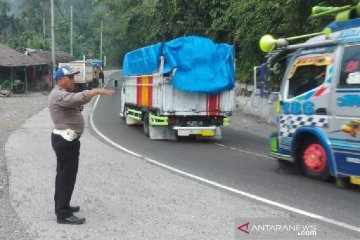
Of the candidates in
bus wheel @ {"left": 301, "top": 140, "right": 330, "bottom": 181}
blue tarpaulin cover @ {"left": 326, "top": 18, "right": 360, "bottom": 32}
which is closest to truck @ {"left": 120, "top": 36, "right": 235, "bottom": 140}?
bus wheel @ {"left": 301, "top": 140, "right": 330, "bottom": 181}

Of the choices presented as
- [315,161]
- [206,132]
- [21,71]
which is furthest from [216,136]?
[21,71]

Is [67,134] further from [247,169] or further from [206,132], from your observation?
[206,132]

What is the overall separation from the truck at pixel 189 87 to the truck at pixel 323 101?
4.36m

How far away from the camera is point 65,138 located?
618cm

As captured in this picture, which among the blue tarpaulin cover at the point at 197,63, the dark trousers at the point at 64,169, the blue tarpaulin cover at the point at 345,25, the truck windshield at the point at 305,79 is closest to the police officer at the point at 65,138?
the dark trousers at the point at 64,169

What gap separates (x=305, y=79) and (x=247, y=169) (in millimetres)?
2231

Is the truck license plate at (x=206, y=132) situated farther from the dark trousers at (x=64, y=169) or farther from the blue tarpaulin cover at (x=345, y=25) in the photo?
the dark trousers at (x=64, y=169)

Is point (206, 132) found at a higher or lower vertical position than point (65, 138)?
lower

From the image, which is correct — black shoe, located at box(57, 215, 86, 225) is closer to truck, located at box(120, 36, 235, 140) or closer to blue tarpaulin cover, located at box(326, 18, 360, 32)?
blue tarpaulin cover, located at box(326, 18, 360, 32)

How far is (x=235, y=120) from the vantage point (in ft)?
73.7

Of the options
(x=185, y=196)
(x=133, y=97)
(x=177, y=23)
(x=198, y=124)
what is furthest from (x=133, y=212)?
(x=177, y=23)

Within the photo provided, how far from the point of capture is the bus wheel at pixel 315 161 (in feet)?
29.5

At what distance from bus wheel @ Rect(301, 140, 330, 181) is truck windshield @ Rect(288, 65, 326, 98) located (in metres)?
0.98

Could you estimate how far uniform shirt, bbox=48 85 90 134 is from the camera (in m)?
6.04
